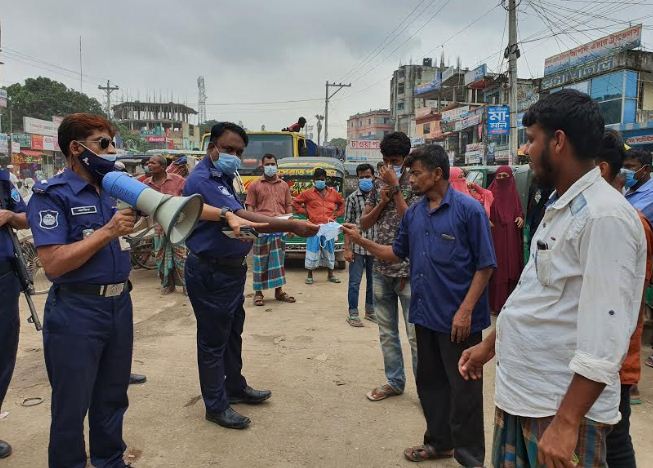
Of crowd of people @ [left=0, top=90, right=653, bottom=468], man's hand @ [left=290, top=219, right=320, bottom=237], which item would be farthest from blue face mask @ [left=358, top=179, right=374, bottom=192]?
man's hand @ [left=290, top=219, right=320, bottom=237]

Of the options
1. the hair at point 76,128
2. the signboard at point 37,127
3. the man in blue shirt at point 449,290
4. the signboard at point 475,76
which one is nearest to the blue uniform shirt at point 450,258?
the man in blue shirt at point 449,290

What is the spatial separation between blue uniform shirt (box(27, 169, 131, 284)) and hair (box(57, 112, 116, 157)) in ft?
0.48

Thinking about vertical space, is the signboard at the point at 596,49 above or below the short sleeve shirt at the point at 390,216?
above

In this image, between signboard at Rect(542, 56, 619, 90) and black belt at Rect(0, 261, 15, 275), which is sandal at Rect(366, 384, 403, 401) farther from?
signboard at Rect(542, 56, 619, 90)

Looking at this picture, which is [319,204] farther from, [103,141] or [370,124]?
[370,124]

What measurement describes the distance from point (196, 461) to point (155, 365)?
1615 mm

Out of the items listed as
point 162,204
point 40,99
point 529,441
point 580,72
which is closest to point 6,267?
point 162,204

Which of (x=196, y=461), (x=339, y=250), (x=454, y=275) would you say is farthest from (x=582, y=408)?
(x=339, y=250)

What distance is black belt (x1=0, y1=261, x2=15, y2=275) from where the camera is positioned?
2.89 m

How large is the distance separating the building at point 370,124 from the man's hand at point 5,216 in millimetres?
66519

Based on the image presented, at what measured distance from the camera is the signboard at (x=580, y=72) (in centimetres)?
2052

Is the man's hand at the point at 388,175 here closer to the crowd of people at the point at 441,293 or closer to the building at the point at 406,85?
the crowd of people at the point at 441,293

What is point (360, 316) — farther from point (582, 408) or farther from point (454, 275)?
point (582, 408)

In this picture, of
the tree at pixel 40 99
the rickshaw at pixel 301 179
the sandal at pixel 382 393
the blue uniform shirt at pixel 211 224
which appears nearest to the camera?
the blue uniform shirt at pixel 211 224
